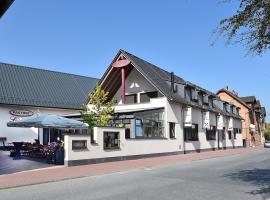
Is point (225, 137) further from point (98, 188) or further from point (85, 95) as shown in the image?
point (98, 188)

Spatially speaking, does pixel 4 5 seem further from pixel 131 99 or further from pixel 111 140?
pixel 131 99

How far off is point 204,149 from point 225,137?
33.3 feet

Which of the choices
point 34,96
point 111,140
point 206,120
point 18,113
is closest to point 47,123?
point 111,140

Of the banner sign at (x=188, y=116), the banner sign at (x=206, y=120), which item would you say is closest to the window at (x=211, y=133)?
the banner sign at (x=206, y=120)

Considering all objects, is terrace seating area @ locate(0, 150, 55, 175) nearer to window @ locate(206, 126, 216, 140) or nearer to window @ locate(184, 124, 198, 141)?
window @ locate(184, 124, 198, 141)

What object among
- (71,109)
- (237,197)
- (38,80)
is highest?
(38,80)

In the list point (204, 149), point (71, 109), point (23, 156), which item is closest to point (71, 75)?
point (71, 109)

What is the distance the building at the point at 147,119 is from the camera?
2297cm

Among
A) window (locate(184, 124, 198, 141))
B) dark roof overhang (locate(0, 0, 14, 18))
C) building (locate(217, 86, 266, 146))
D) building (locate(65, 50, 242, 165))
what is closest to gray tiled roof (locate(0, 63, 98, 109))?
building (locate(65, 50, 242, 165))

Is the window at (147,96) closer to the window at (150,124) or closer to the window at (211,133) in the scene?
the window at (150,124)

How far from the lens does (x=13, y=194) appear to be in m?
11.2

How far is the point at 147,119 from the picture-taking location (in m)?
29.3

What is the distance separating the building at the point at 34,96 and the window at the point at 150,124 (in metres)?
9.35

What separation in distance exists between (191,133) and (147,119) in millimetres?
8876
